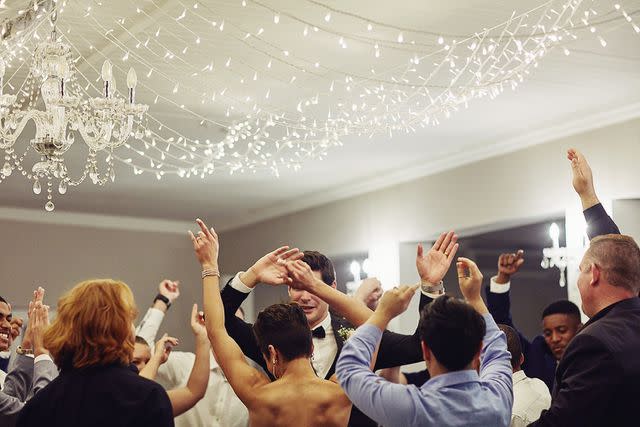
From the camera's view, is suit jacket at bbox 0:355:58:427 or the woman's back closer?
the woman's back

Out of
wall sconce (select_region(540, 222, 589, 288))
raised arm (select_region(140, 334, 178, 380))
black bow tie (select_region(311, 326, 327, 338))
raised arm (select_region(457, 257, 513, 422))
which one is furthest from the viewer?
wall sconce (select_region(540, 222, 589, 288))

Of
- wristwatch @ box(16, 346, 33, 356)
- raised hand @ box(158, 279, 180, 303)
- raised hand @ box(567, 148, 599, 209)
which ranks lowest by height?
wristwatch @ box(16, 346, 33, 356)

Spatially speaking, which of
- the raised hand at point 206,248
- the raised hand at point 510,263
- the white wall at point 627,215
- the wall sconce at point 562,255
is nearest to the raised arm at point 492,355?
the raised hand at point 206,248

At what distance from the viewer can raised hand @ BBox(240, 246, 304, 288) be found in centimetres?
288

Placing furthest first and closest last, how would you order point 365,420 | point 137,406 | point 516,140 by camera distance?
point 516,140 → point 365,420 → point 137,406

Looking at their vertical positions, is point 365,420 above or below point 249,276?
below

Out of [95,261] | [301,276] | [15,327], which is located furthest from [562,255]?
[95,261]

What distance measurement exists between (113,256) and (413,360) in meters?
7.35

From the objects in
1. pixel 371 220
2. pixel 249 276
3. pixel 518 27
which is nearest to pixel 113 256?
pixel 371 220

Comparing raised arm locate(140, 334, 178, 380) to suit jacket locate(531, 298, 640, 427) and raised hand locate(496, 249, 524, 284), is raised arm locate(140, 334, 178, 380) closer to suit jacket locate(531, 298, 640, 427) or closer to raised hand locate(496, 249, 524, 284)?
raised hand locate(496, 249, 524, 284)

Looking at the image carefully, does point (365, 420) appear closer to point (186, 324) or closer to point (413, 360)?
point (413, 360)

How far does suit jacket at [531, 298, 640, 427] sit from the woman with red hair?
3.24 ft

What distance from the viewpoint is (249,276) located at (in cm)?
300

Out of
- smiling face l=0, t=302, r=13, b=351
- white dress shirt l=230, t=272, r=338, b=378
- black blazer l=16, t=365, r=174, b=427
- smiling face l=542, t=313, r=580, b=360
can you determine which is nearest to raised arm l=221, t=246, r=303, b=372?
white dress shirt l=230, t=272, r=338, b=378
